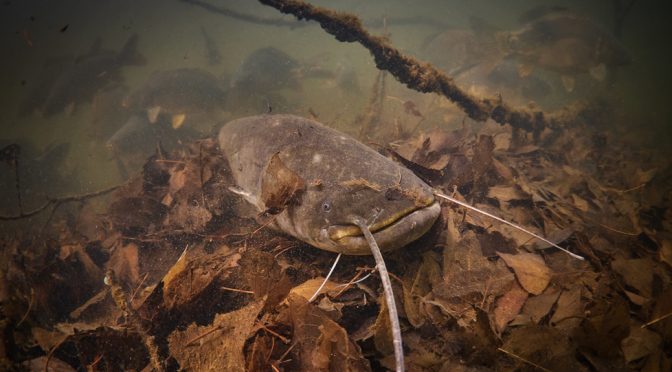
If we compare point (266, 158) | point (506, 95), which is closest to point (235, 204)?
point (266, 158)

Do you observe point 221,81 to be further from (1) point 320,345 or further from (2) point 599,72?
(2) point 599,72

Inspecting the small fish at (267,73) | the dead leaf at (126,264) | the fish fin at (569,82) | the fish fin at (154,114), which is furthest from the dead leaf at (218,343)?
the fish fin at (569,82)

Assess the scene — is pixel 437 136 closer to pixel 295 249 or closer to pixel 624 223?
pixel 624 223

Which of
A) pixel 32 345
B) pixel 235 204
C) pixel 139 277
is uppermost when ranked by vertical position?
pixel 235 204

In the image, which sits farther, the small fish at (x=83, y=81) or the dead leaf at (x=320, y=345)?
the small fish at (x=83, y=81)

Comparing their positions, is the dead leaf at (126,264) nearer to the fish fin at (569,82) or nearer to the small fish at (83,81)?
the small fish at (83,81)

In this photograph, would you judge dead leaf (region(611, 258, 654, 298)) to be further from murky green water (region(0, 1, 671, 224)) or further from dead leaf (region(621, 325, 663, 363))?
murky green water (region(0, 1, 671, 224))

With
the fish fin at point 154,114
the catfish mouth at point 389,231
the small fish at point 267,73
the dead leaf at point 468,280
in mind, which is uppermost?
the catfish mouth at point 389,231
